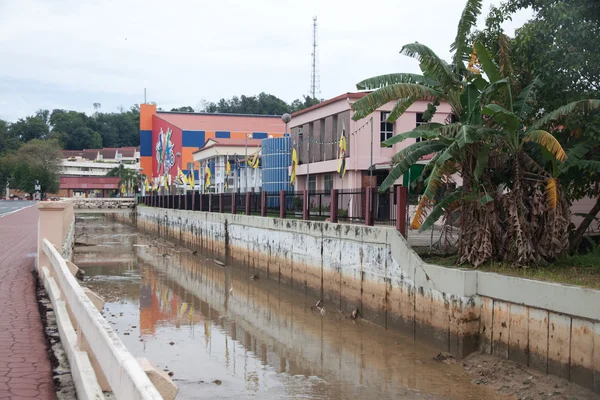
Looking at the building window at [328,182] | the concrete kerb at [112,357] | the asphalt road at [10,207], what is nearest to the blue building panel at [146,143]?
the asphalt road at [10,207]

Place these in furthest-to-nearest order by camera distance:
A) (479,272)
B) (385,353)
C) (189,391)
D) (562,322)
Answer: (385,353) < (479,272) < (189,391) < (562,322)

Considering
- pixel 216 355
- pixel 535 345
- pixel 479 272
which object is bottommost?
pixel 216 355

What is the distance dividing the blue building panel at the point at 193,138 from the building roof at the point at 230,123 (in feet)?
5.73

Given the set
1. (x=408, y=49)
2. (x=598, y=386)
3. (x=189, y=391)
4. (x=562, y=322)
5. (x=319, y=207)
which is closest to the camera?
(x=598, y=386)

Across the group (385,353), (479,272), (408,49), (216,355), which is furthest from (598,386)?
(408,49)

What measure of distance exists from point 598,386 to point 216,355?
6.78m

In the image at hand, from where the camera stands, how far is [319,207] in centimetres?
2030

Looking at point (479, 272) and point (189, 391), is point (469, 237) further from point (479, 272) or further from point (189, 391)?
point (189, 391)

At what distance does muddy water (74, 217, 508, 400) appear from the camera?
1062 centimetres

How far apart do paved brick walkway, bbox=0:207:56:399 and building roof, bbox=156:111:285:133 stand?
58689 mm

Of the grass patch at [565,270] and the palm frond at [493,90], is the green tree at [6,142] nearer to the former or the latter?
the palm frond at [493,90]

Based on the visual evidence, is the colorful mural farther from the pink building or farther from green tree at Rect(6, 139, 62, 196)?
green tree at Rect(6, 139, 62, 196)

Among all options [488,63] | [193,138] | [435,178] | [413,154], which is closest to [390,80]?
[413,154]

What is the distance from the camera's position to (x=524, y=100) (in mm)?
12969
